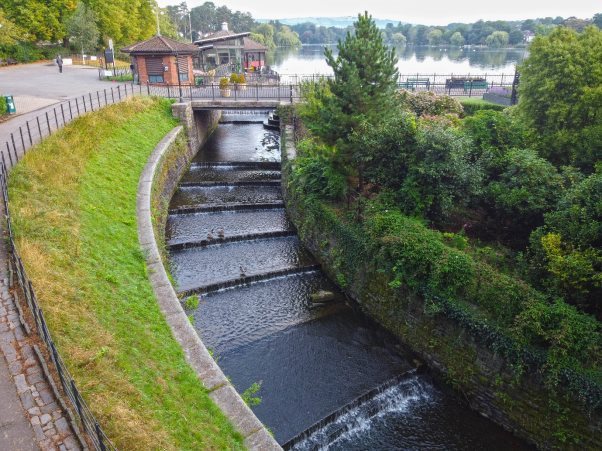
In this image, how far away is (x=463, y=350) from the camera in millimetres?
13398

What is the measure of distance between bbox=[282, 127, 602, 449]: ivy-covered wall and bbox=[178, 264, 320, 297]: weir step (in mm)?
1038

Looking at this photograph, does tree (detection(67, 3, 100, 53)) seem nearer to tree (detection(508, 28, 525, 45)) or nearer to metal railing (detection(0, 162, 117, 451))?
metal railing (detection(0, 162, 117, 451))

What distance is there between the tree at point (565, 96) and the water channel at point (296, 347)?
9.62 metres

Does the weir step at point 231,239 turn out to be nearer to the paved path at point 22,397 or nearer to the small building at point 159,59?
the paved path at point 22,397

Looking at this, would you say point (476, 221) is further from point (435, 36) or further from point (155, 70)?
point (435, 36)

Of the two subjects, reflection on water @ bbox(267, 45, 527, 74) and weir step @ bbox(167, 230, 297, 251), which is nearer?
weir step @ bbox(167, 230, 297, 251)

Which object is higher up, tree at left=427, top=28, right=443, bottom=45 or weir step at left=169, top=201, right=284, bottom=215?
tree at left=427, top=28, right=443, bottom=45

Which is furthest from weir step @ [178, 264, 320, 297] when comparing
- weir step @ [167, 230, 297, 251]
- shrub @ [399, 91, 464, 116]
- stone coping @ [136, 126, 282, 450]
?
shrub @ [399, 91, 464, 116]

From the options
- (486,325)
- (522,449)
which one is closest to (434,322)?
(486,325)

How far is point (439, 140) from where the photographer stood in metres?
15.5

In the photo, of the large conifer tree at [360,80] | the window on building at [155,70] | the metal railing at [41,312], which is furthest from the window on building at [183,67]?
the large conifer tree at [360,80]

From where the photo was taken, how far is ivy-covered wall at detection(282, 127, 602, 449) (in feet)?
37.2

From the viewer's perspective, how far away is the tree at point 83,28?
48.7 m

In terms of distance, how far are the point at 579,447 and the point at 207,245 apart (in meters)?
14.9
